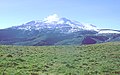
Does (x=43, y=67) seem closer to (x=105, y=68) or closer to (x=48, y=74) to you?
(x=48, y=74)

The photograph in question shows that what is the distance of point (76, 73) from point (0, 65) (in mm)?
8314

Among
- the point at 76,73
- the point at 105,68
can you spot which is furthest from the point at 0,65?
the point at 105,68

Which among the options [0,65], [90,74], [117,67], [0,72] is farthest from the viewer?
[117,67]

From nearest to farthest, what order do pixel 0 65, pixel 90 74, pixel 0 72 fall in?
pixel 0 72
pixel 90 74
pixel 0 65

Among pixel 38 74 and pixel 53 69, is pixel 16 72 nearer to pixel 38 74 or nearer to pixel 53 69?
pixel 38 74

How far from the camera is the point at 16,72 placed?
2614 cm

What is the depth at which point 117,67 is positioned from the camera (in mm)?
32844

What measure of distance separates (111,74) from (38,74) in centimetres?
735

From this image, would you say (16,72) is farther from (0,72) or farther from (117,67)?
(117,67)

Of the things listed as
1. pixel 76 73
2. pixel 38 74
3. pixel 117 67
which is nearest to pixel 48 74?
pixel 38 74

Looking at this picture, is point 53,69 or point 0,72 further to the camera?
point 53,69

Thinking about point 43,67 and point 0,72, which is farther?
point 43,67

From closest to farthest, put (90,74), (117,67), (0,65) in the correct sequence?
(90,74), (0,65), (117,67)

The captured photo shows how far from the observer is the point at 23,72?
1045 inches
